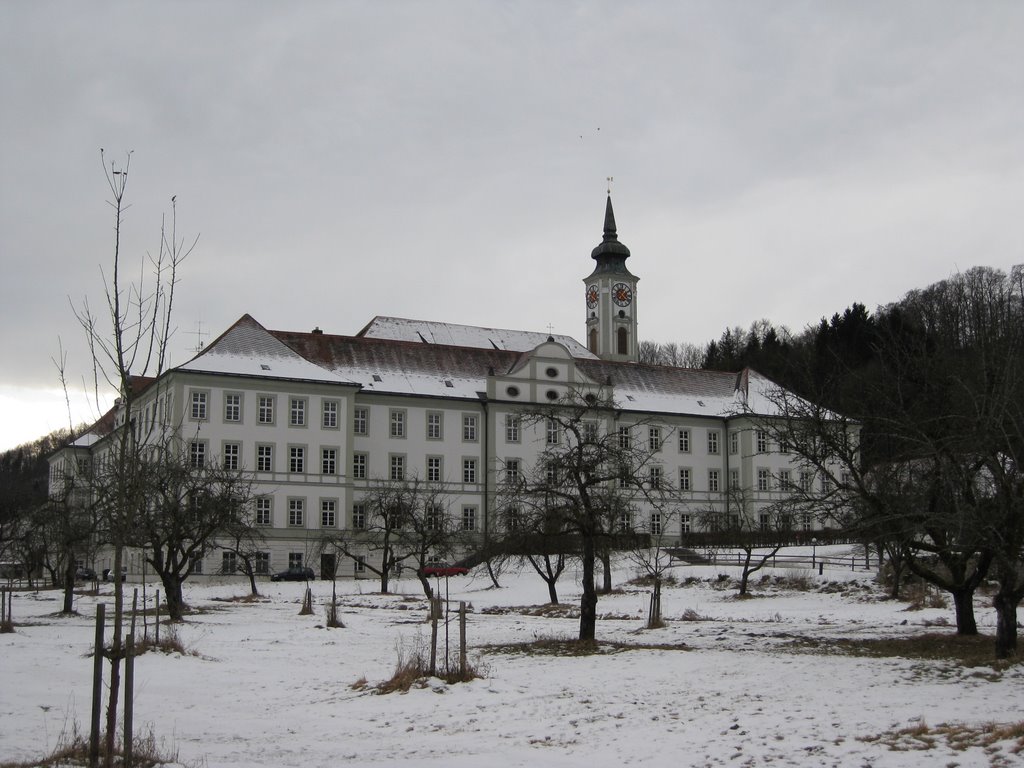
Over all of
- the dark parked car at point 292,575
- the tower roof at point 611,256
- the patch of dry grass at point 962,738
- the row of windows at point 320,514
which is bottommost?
the dark parked car at point 292,575

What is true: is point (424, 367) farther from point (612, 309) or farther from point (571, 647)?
point (571, 647)

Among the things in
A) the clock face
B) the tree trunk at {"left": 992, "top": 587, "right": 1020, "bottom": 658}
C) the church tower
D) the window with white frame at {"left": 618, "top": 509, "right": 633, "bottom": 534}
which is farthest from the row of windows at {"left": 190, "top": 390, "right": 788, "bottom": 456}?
the tree trunk at {"left": 992, "top": 587, "right": 1020, "bottom": 658}

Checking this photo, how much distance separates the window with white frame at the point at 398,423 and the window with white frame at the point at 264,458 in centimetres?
741

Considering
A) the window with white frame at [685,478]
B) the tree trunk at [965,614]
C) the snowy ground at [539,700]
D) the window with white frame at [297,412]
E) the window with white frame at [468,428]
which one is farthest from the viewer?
the window with white frame at [685,478]

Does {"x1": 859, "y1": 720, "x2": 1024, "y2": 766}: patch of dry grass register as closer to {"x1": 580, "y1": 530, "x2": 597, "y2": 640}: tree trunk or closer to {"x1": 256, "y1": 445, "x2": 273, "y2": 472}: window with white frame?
{"x1": 580, "y1": 530, "x2": 597, "y2": 640}: tree trunk

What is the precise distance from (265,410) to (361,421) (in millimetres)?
5853

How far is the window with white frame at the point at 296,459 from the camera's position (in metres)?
55.4

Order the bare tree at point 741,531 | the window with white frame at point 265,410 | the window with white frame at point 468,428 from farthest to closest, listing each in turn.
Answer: the window with white frame at point 468,428
the window with white frame at point 265,410
the bare tree at point 741,531

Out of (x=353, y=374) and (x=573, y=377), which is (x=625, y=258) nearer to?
(x=573, y=377)

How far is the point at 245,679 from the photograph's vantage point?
15727 millimetres

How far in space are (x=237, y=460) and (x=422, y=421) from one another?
11007 millimetres

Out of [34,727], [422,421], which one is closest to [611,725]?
[34,727]

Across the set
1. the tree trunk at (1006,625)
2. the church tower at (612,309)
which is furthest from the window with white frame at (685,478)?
the tree trunk at (1006,625)

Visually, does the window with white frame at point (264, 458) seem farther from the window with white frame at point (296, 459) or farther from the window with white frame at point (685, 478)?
the window with white frame at point (685, 478)
